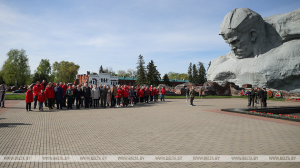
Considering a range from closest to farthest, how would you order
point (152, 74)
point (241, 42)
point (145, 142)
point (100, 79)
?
point (145, 142) < point (241, 42) < point (152, 74) < point (100, 79)

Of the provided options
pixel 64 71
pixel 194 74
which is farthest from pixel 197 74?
pixel 64 71

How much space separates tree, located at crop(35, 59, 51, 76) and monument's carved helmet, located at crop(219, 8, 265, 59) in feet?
227

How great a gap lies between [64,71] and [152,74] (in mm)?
37652

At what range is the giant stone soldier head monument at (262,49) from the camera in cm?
4025

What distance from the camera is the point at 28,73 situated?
62969 millimetres

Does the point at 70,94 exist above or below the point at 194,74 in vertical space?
below

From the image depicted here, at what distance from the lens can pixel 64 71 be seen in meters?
81.4

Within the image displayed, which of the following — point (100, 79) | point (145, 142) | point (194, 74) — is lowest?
point (145, 142)

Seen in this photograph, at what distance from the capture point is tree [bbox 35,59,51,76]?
266 feet

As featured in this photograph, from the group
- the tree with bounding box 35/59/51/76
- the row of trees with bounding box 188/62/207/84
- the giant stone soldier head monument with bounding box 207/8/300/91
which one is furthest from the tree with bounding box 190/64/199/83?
the tree with bounding box 35/59/51/76

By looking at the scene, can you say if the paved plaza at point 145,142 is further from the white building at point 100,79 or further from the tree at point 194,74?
the tree at point 194,74

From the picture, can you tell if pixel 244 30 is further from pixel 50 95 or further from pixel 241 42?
pixel 50 95

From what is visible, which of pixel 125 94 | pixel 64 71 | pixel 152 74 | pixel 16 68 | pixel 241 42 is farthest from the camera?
pixel 64 71

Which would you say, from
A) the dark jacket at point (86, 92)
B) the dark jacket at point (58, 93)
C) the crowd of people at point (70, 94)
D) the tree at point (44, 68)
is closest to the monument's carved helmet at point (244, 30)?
the crowd of people at point (70, 94)
